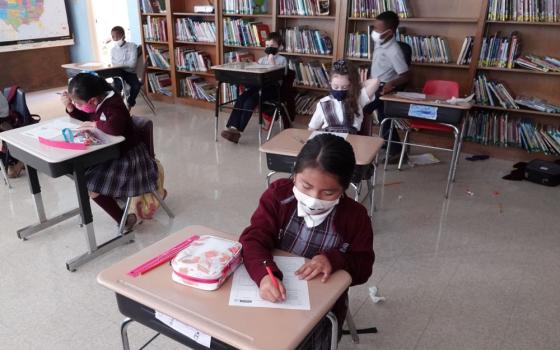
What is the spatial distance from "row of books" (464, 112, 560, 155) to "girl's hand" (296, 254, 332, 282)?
3.47m

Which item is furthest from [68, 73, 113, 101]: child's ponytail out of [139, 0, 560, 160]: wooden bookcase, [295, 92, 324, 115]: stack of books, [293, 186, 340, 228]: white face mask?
[295, 92, 324, 115]: stack of books

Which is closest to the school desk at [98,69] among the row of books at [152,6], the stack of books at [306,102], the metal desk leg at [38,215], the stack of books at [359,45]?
the row of books at [152,6]

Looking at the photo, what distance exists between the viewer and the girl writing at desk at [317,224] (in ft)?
3.77

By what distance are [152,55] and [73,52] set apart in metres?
2.38

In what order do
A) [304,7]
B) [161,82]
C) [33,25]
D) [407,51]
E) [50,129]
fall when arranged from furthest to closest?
[33,25]
[161,82]
[304,7]
[407,51]
[50,129]

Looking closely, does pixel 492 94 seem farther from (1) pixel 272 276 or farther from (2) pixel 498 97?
(1) pixel 272 276

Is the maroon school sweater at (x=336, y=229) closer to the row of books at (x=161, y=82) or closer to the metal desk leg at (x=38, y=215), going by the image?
the metal desk leg at (x=38, y=215)

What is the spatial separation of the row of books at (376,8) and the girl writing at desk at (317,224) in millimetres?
3407

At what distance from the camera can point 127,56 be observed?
5320 millimetres

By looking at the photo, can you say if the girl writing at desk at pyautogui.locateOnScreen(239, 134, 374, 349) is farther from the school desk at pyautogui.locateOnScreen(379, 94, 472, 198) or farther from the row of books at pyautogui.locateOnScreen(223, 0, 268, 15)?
the row of books at pyautogui.locateOnScreen(223, 0, 268, 15)

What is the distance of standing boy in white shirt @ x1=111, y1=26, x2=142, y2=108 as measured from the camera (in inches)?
208

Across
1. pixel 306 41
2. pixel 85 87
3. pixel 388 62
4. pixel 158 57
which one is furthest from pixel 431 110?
pixel 158 57

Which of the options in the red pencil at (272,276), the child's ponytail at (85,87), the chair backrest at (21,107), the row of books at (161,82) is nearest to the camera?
the red pencil at (272,276)

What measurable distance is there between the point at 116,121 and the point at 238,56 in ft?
10.7
